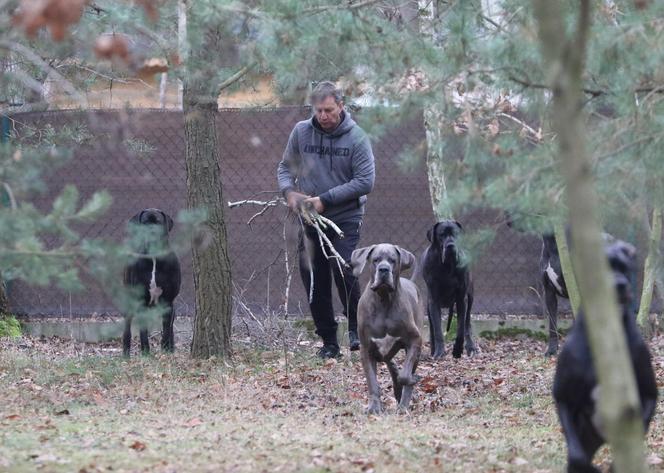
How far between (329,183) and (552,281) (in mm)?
2513

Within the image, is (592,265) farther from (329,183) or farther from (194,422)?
(329,183)

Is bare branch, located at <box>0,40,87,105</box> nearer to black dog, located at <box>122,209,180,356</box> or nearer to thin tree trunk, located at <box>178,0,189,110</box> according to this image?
thin tree trunk, located at <box>178,0,189,110</box>

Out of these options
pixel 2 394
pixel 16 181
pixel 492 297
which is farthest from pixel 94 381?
pixel 492 297

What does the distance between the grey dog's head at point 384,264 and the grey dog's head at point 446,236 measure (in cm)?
210

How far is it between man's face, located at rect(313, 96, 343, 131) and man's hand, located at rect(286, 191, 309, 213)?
2.17ft

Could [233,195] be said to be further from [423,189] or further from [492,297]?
[492,297]

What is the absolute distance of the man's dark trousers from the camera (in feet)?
32.7

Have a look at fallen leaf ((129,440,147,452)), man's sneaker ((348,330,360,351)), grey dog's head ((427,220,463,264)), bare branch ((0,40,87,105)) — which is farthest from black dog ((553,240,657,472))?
grey dog's head ((427,220,463,264))

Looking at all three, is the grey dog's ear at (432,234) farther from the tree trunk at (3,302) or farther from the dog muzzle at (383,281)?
the tree trunk at (3,302)

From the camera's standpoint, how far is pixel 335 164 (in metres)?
9.98

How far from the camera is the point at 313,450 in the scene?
19.2 feet

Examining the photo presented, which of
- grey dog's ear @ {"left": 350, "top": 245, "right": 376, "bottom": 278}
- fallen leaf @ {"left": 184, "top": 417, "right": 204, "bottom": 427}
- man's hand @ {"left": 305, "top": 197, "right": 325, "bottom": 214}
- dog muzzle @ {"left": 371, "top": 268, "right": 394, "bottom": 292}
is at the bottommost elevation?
fallen leaf @ {"left": 184, "top": 417, "right": 204, "bottom": 427}

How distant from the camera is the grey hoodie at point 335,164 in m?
9.88

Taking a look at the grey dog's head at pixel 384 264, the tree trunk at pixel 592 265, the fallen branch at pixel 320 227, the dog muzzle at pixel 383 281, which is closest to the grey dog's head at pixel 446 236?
the fallen branch at pixel 320 227
